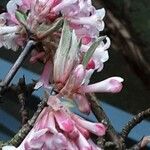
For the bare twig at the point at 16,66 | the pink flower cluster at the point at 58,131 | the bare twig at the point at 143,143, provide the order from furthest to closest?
1. the bare twig at the point at 143,143
2. the bare twig at the point at 16,66
3. the pink flower cluster at the point at 58,131

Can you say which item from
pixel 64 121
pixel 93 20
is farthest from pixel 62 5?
pixel 64 121

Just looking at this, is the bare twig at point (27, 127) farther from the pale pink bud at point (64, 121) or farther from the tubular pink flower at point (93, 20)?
the tubular pink flower at point (93, 20)

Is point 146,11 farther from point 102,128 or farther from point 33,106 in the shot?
point 102,128

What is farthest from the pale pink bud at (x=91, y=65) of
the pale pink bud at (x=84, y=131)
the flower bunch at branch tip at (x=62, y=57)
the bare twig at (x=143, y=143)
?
the bare twig at (x=143, y=143)

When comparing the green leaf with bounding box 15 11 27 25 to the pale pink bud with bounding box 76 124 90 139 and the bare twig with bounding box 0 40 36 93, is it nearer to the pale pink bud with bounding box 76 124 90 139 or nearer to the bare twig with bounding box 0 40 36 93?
the bare twig with bounding box 0 40 36 93

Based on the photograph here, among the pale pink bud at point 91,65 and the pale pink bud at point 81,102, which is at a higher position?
the pale pink bud at point 91,65

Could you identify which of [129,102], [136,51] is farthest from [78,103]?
[129,102]

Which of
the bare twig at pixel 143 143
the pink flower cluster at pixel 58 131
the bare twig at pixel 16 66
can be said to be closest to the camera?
the pink flower cluster at pixel 58 131
